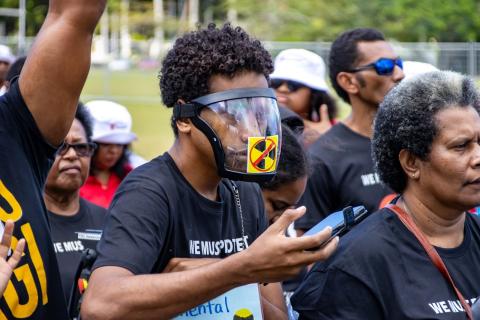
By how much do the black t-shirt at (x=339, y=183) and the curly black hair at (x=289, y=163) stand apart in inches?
34.3

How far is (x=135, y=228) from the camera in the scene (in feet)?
10.1

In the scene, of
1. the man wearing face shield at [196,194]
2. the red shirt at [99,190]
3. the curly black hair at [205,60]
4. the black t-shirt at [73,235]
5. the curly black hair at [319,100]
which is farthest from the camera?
the curly black hair at [319,100]

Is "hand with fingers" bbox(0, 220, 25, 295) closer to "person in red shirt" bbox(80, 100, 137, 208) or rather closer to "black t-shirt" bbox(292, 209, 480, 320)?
"black t-shirt" bbox(292, 209, 480, 320)

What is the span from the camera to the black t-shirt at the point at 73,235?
5.23m

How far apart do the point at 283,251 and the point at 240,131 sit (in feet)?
2.30

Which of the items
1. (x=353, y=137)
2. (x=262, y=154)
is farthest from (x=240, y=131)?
(x=353, y=137)

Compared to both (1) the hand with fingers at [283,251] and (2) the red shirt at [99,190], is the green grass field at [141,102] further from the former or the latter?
(1) the hand with fingers at [283,251]

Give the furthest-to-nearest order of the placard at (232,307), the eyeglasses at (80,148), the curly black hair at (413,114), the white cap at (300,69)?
the white cap at (300,69) < the eyeglasses at (80,148) < the curly black hair at (413,114) < the placard at (232,307)

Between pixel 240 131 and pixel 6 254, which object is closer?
pixel 6 254

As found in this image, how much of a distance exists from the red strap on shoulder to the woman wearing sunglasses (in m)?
3.65

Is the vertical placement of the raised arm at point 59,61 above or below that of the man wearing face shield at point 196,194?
above

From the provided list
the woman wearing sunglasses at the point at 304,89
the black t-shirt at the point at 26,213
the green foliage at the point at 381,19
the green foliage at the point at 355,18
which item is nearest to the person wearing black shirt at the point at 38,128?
the black t-shirt at the point at 26,213

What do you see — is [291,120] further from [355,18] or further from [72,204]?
[355,18]

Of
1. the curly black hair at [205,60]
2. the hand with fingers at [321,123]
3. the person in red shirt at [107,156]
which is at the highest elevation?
the curly black hair at [205,60]
